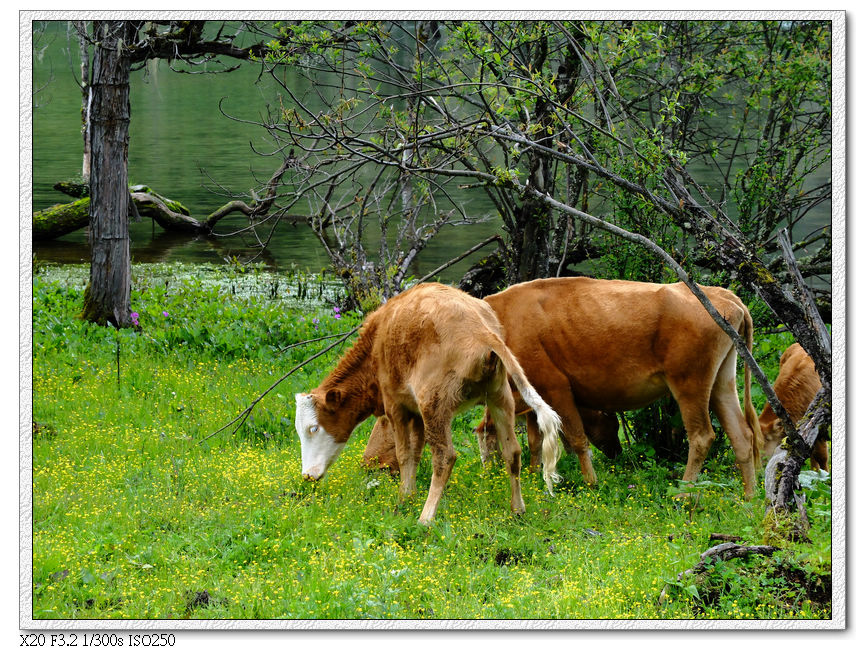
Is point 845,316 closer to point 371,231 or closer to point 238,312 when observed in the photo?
point 238,312

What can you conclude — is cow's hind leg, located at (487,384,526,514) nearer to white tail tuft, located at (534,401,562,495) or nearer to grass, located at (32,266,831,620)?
grass, located at (32,266,831,620)

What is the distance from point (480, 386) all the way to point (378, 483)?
1.34 m

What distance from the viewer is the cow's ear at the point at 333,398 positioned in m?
6.23

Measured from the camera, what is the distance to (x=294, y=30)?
20.2ft

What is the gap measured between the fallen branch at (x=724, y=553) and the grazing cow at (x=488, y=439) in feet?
7.33

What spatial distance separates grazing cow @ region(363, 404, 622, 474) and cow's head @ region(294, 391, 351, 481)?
530 mm

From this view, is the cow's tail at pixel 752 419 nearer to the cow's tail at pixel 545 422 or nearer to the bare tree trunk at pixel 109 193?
the cow's tail at pixel 545 422

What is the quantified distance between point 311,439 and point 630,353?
99.0 inches

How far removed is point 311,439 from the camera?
6.23 metres

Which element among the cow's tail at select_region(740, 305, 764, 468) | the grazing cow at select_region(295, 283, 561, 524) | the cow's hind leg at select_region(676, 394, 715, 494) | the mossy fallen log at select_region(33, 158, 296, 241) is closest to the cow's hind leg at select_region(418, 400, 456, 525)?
the grazing cow at select_region(295, 283, 561, 524)

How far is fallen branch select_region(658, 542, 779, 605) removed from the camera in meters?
4.47

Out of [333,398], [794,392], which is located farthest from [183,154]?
[794,392]

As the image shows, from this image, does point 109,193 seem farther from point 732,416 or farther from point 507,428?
point 732,416

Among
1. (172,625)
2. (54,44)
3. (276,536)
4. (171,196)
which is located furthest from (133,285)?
(172,625)
